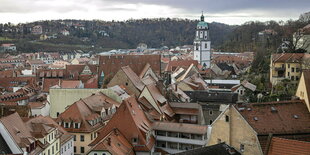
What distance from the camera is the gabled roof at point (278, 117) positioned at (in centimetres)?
2942

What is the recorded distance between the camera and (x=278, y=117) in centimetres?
3020

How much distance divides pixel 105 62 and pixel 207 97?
2572cm

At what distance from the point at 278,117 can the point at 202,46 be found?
96.9m

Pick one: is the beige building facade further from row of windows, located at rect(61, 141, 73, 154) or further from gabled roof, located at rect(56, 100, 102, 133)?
gabled roof, located at rect(56, 100, 102, 133)

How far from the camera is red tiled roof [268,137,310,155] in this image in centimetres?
2462

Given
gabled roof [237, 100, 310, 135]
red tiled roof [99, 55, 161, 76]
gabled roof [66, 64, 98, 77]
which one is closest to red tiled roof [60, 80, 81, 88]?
red tiled roof [99, 55, 161, 76]

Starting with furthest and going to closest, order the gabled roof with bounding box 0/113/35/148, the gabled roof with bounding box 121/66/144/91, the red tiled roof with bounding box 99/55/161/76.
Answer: the red tiled roof with bounding box 99/55/161/76, the gabled roof with bounding box 121/66/144/91, the gabled roof with bounding box 0/113/35/148

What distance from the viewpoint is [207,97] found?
6191 centimetres

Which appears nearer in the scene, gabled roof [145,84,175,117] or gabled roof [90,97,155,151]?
gabled roof [90,97,155,151]

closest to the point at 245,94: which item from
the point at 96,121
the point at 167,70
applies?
the point at 96,121

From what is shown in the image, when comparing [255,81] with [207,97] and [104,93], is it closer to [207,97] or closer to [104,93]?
[207,97]

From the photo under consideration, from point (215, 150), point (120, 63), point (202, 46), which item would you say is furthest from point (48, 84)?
point (215, 150)

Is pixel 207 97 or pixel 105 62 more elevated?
pixel 105 62

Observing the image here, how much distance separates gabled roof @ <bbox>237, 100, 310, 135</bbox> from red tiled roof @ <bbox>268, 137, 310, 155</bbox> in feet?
9.16
